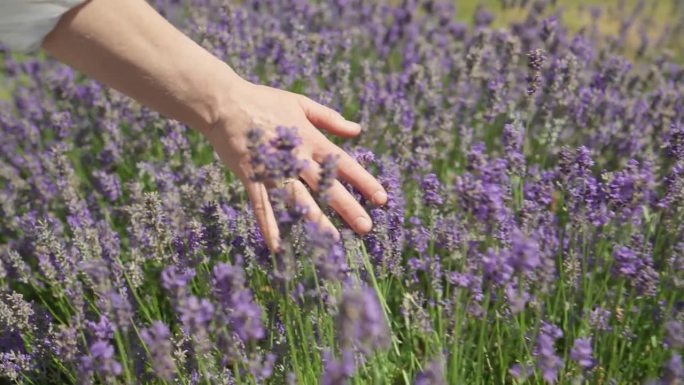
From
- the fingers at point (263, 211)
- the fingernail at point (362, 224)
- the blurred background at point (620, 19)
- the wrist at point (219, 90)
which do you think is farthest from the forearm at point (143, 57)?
the blurred background at point (620, 19)

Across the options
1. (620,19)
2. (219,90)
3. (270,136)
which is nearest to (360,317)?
(270,136)

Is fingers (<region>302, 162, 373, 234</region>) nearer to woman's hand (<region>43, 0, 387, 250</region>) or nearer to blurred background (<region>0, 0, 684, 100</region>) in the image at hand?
woman's hand (<region>43, 0, 387, 250</region>)

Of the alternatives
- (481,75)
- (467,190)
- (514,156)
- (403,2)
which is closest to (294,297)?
(467,190)

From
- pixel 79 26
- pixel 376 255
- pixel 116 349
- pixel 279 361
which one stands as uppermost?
pixel 79 26

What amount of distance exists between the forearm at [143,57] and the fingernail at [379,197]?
508 millimetres

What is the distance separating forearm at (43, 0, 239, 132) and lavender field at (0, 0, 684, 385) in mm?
317

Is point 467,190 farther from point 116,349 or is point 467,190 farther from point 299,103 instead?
point 116,349

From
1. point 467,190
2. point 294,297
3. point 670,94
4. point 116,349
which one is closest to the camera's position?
point 467,190

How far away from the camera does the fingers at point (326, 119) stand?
7.02 feet

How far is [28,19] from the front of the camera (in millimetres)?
1929

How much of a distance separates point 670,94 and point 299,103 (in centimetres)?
223

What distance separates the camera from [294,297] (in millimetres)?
1884

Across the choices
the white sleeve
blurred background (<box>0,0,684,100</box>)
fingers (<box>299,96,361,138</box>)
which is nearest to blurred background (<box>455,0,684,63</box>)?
blurred background (<box>0,0,684,100</box>)

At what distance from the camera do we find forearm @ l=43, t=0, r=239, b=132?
1925mm
